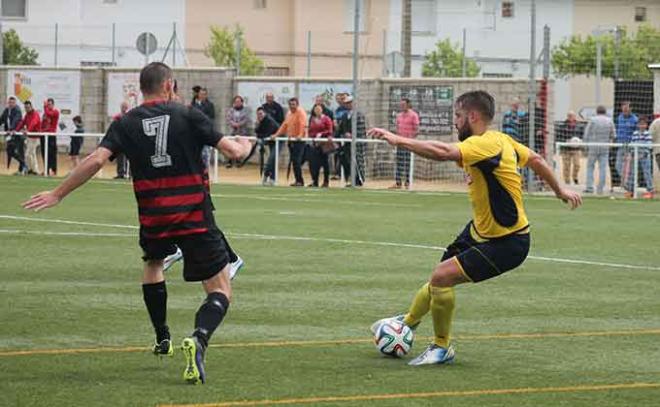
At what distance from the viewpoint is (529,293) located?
1373cm

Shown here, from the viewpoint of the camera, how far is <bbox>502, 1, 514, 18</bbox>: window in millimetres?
62125

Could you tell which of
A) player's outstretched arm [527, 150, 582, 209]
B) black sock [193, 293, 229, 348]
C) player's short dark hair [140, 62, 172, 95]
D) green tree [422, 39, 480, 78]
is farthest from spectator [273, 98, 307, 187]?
black sock [193, 293, 229, 348]

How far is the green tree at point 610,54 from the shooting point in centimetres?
5038

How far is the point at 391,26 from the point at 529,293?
1819 inches

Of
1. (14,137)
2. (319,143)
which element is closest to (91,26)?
(14,137)

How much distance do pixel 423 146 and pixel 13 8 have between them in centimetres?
4941

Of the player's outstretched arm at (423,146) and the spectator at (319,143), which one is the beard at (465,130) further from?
the spectator at (319,143)

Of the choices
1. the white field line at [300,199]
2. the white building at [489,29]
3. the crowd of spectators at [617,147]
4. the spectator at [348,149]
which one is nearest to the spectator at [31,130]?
the spectator at [348,149]

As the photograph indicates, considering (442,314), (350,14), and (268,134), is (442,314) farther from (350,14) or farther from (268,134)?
(350,14)

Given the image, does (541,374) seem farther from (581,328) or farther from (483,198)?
(581,328)

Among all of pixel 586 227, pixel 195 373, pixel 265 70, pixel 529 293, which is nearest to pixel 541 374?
pixel 195 373

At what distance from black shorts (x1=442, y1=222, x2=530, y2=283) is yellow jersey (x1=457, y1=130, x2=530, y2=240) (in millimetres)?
49

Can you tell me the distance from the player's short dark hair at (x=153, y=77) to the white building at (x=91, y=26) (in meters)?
43.3

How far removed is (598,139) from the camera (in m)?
30.8
